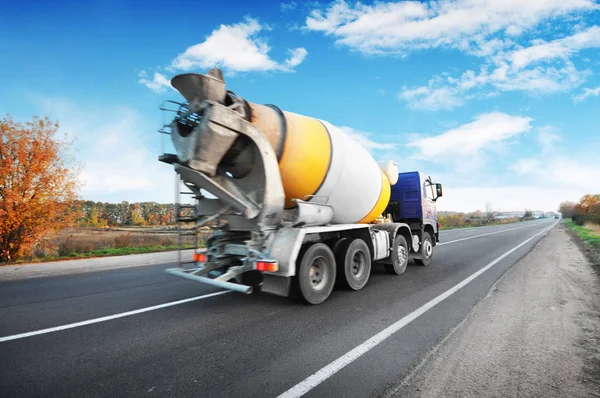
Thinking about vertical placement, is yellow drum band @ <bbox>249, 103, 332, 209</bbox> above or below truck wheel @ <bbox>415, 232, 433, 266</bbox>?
above

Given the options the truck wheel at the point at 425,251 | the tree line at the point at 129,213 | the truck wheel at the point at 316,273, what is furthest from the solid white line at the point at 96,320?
the tree line at the point at 129,213

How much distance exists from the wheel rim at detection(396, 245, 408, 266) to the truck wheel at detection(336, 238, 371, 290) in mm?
1714

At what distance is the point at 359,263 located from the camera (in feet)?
21.3

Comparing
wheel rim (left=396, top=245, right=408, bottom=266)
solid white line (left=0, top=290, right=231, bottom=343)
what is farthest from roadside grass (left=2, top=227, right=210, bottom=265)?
wheel rim (left=396, top=245, right=408, bottom=266)

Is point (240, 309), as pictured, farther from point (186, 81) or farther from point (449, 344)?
point (186, 81)

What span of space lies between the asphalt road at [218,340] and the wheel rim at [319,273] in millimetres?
378

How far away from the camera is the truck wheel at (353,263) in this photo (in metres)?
5.93

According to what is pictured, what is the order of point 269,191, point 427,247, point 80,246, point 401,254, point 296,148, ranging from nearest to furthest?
point 269,191 → point 296,148 → point 401,254 → point 427,247 → point 80,246

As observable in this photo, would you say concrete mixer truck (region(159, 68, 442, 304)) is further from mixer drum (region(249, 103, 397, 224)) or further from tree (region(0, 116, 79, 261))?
tree (region(0, 116, 79, 261))

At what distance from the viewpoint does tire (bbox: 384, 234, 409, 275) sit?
304 inches

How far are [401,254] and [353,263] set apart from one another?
7.72 feet

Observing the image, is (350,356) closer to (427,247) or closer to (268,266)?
(268,266)

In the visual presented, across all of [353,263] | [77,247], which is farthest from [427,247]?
[77,247]

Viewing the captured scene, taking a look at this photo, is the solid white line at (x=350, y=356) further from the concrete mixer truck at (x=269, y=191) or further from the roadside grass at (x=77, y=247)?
the roadside grass at (x=77, y=247)
